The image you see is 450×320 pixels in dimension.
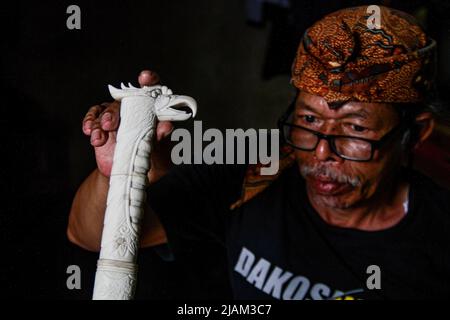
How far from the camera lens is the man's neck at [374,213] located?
3.84ft

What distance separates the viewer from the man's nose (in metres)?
1.05

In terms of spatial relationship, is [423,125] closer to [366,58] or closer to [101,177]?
[366,58]

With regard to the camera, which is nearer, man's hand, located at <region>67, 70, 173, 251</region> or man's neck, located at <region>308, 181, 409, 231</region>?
man's hand, located at <region>67, 70, 173, 251</region>

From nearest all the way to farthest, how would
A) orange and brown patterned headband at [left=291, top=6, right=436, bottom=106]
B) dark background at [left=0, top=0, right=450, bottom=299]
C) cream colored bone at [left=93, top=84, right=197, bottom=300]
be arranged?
cream colored bone at [left=93, top=84, right=197, bottom=300]
orange and brown patterned headband at [left=291, top=6, right=436, bottom=106]
dark background at [left=0, top=0, right=450, bottom=299]

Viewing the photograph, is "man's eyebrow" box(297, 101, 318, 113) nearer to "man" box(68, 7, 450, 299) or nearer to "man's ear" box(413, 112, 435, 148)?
"man" box(68, 7, 450, 299)

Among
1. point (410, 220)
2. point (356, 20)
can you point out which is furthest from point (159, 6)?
point (410, 220)

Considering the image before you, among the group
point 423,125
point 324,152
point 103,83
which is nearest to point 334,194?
point 324,152

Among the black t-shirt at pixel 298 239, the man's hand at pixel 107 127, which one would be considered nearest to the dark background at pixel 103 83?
the black t-shirt at pixel 298 239

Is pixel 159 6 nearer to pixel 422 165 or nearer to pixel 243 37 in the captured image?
pixel 243 37

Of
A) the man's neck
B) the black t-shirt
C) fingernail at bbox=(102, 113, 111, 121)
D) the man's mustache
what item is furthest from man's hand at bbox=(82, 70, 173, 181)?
the man's neck

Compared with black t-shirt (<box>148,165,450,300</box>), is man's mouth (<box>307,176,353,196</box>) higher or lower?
higher

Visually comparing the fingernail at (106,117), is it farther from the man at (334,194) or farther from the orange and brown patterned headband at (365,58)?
the orange and brown patterned headband at (365,58)

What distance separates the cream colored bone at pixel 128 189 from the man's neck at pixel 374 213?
21.9 inches

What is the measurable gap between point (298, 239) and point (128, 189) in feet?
1.80
